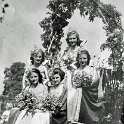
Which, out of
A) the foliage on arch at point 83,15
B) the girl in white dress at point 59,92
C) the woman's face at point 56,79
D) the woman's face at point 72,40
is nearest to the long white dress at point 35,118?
the girl in white dress at point 59,92

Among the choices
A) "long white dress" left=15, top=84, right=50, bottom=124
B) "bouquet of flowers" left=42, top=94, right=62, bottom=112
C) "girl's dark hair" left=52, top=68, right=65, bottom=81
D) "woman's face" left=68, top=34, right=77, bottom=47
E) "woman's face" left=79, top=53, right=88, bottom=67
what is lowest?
"long white dress" left=15, top=84, right=50, bottom=124

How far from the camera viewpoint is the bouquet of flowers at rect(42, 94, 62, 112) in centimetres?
519

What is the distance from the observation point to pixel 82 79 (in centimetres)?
532

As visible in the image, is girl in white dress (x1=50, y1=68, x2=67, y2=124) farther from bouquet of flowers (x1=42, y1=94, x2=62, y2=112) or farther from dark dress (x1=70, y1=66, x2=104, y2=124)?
dark dress (x1=70, y1=66, x2=104, y2=124)

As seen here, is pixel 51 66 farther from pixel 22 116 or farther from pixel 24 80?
pixel 22 116

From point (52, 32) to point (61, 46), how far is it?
33 centimetres

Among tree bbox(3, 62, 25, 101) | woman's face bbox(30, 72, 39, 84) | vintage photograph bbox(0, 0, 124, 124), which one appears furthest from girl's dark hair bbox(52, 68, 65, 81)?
tree bbox(3, 62, 25, 101)

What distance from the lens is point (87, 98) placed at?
5.28 m

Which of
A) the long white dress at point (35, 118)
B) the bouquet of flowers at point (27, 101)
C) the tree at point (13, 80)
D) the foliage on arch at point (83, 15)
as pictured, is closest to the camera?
the long white dress at point (35, 118)

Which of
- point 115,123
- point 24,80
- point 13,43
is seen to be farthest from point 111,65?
point 13,43

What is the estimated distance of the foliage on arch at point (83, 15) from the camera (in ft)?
18.5

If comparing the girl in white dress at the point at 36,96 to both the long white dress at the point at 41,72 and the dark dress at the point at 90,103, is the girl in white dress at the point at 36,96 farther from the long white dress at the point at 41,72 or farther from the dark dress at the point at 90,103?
the dark dress at the point at 90,103

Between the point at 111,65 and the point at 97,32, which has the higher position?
the point at 97,32

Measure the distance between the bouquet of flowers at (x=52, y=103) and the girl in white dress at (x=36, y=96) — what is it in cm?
7
